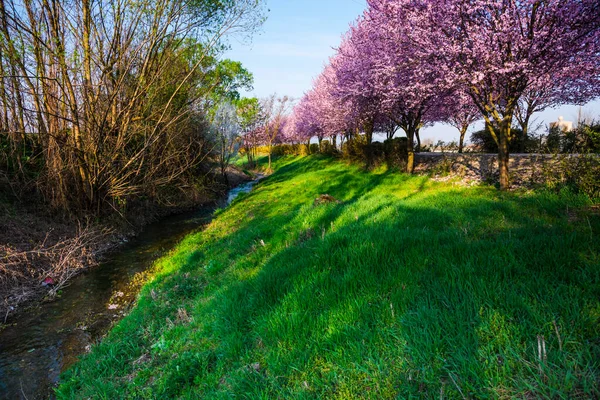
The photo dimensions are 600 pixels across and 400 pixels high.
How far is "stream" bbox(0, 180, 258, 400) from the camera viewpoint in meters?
4.91

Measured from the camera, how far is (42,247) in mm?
9023

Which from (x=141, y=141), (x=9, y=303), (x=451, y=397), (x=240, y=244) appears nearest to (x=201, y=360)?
(x=451, y=397)

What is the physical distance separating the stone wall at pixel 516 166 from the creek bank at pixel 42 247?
14.4 metres

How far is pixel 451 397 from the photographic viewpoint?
2.01 m

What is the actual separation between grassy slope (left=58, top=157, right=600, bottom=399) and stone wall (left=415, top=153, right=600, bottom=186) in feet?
12.6

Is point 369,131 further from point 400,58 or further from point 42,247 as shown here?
point 42,247

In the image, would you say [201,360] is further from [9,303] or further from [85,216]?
[85,216]

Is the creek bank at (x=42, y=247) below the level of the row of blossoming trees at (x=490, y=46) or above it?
below

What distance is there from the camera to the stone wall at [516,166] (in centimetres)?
867

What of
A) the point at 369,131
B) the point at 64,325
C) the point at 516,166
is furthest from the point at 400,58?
the point at 64,325

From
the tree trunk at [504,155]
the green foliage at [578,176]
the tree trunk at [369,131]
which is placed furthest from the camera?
the tree trunk at [369,131]

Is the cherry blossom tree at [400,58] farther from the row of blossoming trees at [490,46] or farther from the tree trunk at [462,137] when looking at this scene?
the tree trunk at [462,137]

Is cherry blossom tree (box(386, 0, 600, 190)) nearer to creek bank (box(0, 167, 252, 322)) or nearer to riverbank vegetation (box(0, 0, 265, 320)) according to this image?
riverbank vegetation (box(0, 0, 265, 320))

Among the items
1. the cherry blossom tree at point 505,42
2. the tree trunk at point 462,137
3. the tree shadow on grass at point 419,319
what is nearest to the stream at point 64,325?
the tree shadow on grass at point 419,319
